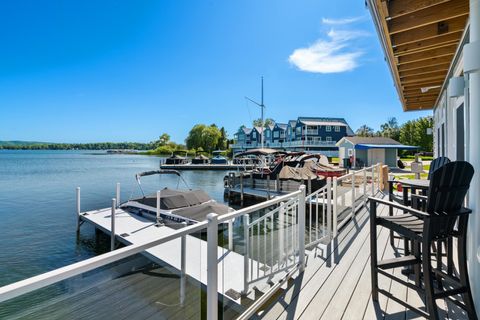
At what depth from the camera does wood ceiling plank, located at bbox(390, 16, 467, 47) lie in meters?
3.07

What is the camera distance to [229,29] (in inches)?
616

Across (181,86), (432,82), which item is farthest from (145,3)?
(181,86)

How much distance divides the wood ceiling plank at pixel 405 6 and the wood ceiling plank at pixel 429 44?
37.7 inches

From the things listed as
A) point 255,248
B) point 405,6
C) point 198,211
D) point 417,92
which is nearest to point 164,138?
point 198,211

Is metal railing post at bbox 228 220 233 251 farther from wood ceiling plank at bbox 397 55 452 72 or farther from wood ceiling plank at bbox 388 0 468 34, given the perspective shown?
wood ceiling plank at bbox 397 55 452 72

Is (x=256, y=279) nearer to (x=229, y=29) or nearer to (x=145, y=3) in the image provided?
(x=145, y=3)

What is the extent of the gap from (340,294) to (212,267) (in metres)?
1.44

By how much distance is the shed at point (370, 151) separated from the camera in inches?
884

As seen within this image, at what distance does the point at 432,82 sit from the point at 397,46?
281 centimetres

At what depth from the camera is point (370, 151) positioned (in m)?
24.2

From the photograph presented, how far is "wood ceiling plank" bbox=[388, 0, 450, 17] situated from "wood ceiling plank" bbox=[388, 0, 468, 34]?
236mm

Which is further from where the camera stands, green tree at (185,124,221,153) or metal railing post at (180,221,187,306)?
green tree at (185,124,221,153)

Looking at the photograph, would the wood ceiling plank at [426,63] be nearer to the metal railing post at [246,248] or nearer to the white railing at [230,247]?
the white railing at [230,247]

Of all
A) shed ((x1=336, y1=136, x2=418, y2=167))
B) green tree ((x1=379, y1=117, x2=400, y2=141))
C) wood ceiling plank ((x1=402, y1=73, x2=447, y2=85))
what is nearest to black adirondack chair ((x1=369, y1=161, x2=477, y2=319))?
wood ceiling plank ((x1=402, y1=73, x2=447, y2=85))
